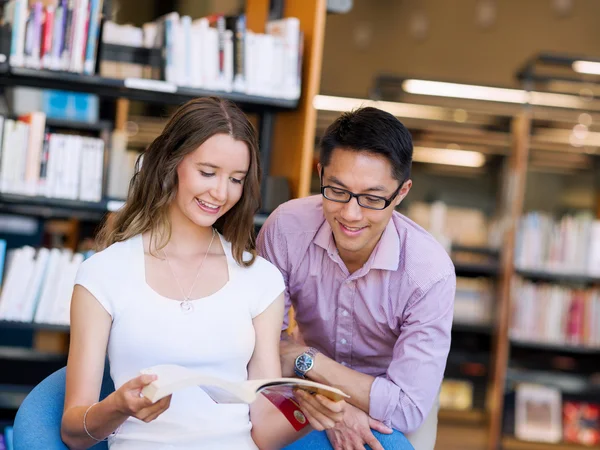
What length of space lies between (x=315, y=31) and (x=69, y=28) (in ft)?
3.19

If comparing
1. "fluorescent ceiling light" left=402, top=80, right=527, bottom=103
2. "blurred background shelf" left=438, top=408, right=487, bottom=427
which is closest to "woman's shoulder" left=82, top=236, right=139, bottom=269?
"fluorescent ceiling light" left=402, top=80, right=527, bottom=103

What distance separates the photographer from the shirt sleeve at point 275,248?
7.28 ft

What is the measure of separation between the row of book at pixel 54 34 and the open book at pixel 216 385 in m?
1.98

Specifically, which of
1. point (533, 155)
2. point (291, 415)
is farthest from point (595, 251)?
point (291, 415)

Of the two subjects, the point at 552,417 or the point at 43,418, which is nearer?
the point at 43,418

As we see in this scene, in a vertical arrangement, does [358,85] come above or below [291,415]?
above

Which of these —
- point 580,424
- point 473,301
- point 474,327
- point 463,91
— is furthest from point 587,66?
point 580,424

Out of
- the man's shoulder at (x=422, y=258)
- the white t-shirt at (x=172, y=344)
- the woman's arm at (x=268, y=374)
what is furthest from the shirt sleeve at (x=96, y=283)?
the man's shoulder at (x=422, y=258)

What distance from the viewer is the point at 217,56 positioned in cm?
338

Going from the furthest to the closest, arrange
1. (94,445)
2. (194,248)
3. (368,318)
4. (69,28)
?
(69,28) < (368,318) < (194,248) < (94,445)

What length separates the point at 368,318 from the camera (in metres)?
2.16

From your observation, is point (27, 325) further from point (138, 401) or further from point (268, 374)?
point (138, 401)

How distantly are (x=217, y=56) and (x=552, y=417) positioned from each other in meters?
3.16

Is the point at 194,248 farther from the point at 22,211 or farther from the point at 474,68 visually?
the point at 474,68
